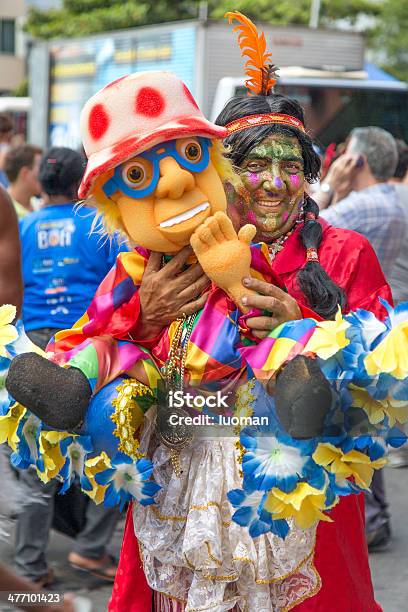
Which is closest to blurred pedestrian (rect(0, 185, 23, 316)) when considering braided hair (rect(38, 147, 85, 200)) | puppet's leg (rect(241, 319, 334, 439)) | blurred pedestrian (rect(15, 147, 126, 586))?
blurred pedestrian (rect(15, 147, 126, 586))

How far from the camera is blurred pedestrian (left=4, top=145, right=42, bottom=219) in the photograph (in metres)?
6.84

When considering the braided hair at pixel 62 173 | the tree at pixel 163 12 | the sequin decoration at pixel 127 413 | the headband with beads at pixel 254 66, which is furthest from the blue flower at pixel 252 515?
the tree at pixel 163 12

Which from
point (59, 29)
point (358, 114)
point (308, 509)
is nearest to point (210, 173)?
point (308, 509)

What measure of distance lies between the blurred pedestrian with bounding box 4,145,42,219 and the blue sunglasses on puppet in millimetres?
4449

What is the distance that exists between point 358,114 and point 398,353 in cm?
844

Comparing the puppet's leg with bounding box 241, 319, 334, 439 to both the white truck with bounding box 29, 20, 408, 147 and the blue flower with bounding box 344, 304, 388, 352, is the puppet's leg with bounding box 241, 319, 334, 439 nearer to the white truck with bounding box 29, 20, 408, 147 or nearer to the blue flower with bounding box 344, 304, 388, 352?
the blue flower with bounding box 344, 304, 388, 352

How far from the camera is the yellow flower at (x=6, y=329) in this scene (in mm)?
2447

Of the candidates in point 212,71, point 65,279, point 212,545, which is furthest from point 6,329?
point 212,71

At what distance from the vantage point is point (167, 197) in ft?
8.08

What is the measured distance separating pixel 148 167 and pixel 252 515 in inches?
31.5

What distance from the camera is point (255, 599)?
2.56 m

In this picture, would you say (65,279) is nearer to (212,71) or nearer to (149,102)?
(149,102)

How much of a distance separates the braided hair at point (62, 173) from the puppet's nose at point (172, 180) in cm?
279

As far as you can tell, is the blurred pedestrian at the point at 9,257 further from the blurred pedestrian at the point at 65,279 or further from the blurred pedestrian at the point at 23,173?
the blurred pedestrian at the point at 23,173
